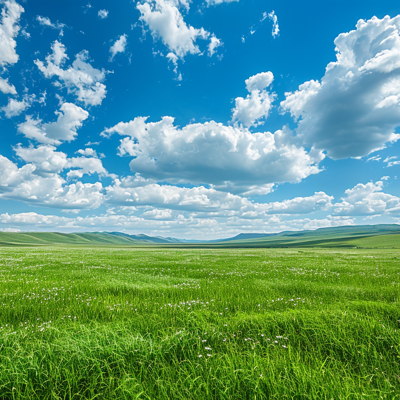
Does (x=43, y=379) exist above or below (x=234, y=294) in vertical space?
above

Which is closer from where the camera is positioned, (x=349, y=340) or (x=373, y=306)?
(x=349, y=340)

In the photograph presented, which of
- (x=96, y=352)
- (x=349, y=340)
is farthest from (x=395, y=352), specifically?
(x=96, y=352)

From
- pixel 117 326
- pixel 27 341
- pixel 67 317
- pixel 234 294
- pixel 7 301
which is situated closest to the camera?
pixel 27 341

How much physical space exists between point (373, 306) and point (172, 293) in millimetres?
6726

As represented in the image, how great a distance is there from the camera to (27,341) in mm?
4160

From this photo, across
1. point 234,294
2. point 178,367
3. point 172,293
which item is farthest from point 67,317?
point 234,294

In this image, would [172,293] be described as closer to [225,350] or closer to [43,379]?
[225,350]

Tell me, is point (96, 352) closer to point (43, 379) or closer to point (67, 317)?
point (43, 379)

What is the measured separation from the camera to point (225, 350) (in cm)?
403

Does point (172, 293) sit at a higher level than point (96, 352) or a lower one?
lower

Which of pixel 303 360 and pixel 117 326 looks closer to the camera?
pixel 303 360

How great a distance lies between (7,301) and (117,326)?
568cm

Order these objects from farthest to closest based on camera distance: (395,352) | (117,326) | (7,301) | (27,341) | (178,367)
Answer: (7,301) → (117,326) → (27,341) → (395,352) → (178,367)

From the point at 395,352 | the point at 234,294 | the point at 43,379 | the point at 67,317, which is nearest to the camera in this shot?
the point at 43,379
